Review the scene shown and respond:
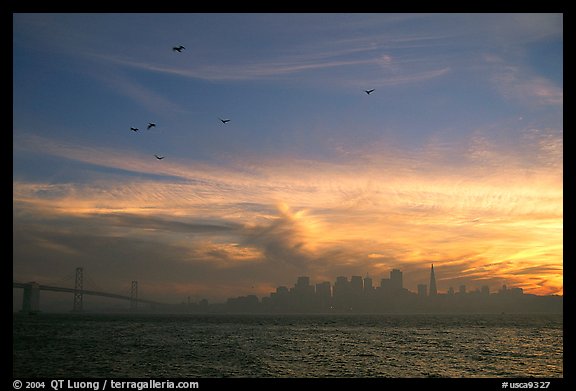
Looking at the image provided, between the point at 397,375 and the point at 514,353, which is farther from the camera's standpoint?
the point at 514,353

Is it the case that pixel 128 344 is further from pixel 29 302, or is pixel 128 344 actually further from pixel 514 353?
pixel 29 302

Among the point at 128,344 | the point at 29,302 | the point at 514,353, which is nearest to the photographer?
the point at 514,353
